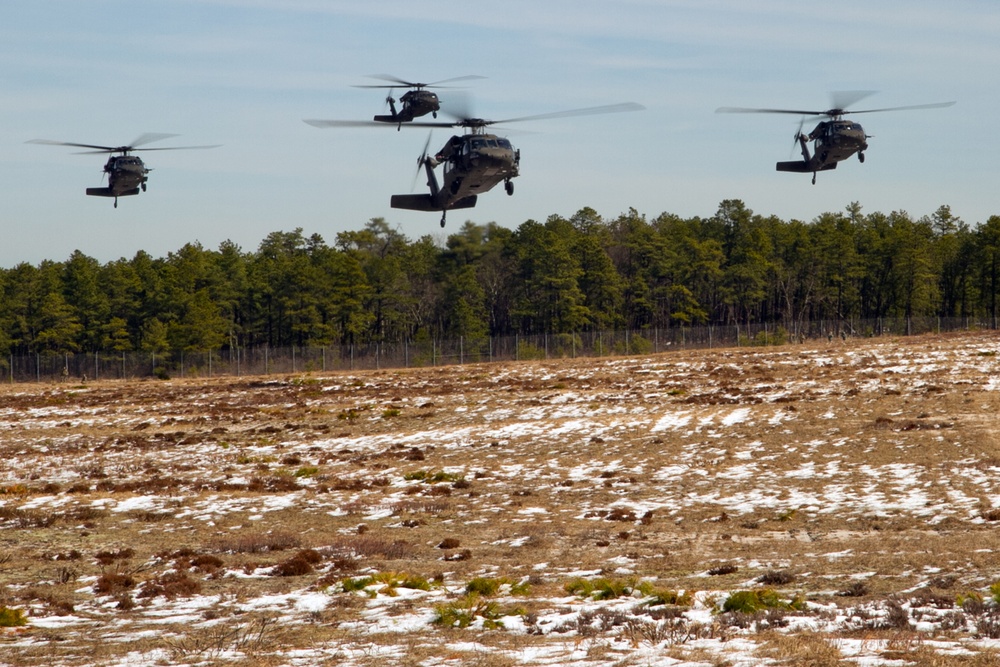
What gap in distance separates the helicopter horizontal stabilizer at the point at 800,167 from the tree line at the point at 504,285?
5751 centimetres

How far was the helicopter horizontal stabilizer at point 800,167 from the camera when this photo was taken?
50656 mm

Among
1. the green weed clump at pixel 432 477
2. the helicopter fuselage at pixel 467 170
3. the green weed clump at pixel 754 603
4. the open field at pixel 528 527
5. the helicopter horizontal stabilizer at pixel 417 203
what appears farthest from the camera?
the helicopter horizontal stabilizer at pixel 417 203

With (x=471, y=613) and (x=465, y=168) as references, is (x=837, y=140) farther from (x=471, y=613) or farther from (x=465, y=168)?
(x=471, y=613)

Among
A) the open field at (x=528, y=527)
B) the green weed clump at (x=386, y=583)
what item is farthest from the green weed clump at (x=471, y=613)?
the green weed clump at (x=386, y=583)

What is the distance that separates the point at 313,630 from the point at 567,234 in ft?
377

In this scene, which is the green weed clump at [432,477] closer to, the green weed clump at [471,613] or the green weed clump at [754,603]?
the green weed clump at [471,613]

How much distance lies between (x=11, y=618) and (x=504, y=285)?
11057 cm

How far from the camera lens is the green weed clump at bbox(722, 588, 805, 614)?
1485cm

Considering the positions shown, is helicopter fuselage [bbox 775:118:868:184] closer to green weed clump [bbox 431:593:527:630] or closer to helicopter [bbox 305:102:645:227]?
helicopter [bbox 305:102:645:227]

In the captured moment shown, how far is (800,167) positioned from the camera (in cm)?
5125

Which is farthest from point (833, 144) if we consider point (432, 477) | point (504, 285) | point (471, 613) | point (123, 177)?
point (504, 285)

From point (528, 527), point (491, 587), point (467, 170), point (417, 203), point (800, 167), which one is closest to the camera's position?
point (491, 587)

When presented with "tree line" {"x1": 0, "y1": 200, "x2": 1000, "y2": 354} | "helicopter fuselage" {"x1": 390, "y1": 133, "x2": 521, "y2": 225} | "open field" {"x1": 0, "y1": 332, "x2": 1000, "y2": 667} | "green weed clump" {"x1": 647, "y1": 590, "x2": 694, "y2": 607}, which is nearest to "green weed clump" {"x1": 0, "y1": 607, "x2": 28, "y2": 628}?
"open field" {"x1": 0, "y1": 332, "x2": 1000, "y2": 667}

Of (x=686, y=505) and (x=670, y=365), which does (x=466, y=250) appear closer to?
(x=670, y=365)
